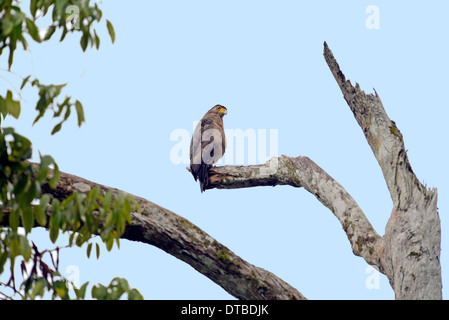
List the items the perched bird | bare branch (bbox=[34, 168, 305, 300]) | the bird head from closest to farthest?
bare branch (bbox=[34, 168, 305, 300]), the perched bird, the bird head

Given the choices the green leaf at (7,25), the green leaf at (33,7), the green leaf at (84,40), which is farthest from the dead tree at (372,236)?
the green leaf at (7,25)

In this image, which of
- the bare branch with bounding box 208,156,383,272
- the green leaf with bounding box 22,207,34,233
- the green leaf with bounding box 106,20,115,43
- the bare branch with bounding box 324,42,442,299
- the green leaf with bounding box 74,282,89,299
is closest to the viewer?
the green leaf with bounding box 22,207,34,233

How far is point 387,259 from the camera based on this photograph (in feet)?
14.5

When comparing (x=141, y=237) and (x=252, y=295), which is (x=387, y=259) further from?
(x=141, y=237)

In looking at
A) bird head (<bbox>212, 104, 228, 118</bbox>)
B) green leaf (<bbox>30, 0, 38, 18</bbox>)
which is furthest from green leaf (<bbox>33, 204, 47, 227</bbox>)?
bird head (<bbox>212, 104, 228, 118</bbox>)

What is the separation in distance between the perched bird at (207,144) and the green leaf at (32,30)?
3.63m

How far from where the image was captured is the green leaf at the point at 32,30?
2.66 meters

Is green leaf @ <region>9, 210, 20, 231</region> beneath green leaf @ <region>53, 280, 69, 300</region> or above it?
above

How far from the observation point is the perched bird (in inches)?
258

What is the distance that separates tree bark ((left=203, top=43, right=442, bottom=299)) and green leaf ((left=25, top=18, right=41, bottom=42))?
281cm

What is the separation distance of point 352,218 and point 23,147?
2948mm

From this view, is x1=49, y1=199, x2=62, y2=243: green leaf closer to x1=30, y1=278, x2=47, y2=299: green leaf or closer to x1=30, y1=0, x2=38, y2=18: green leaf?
x1=30, y1=278, x2=47, y2=299: green leaf

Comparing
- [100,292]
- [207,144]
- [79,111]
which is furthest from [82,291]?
[207,144]
